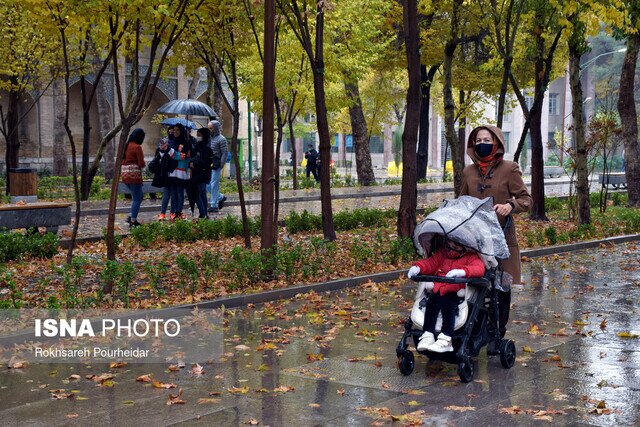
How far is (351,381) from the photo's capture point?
808cm

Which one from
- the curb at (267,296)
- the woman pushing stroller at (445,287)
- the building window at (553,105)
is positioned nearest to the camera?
the woman pushing stroller at (445,287)

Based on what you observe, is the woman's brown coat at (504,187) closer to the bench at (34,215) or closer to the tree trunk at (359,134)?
the bench at (34,215)

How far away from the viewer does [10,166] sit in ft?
118

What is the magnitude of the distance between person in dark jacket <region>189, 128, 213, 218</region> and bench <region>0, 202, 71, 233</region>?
3540mm

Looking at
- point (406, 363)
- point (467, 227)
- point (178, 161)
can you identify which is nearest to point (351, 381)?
point (406, 363)

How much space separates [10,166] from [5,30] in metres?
7.11

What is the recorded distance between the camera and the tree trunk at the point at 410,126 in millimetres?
15953

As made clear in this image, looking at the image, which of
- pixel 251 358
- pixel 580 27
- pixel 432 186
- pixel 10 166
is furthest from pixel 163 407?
pixel 432 186

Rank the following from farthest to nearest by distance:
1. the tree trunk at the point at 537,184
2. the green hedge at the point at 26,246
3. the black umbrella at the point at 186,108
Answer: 1. the black umbrella at the point at 186,108
2. the tree trunk at the point at 537,184
3. the green hedge at the point at 26,246

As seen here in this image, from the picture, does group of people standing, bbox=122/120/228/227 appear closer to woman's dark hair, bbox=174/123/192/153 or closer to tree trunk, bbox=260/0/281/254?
woman's dark hair, bbox=174/123/192/153

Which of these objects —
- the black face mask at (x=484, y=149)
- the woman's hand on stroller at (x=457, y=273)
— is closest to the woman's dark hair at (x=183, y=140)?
the black face mask at (x=484, y=149)

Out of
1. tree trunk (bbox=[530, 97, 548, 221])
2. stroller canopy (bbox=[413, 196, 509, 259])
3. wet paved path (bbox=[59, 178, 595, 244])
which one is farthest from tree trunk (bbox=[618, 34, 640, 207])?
stroller canopy (bbox=[413, 196, 509, 259])

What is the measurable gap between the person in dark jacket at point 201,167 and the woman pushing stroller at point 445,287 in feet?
40.8

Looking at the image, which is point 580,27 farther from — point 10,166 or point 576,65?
point 10,166
